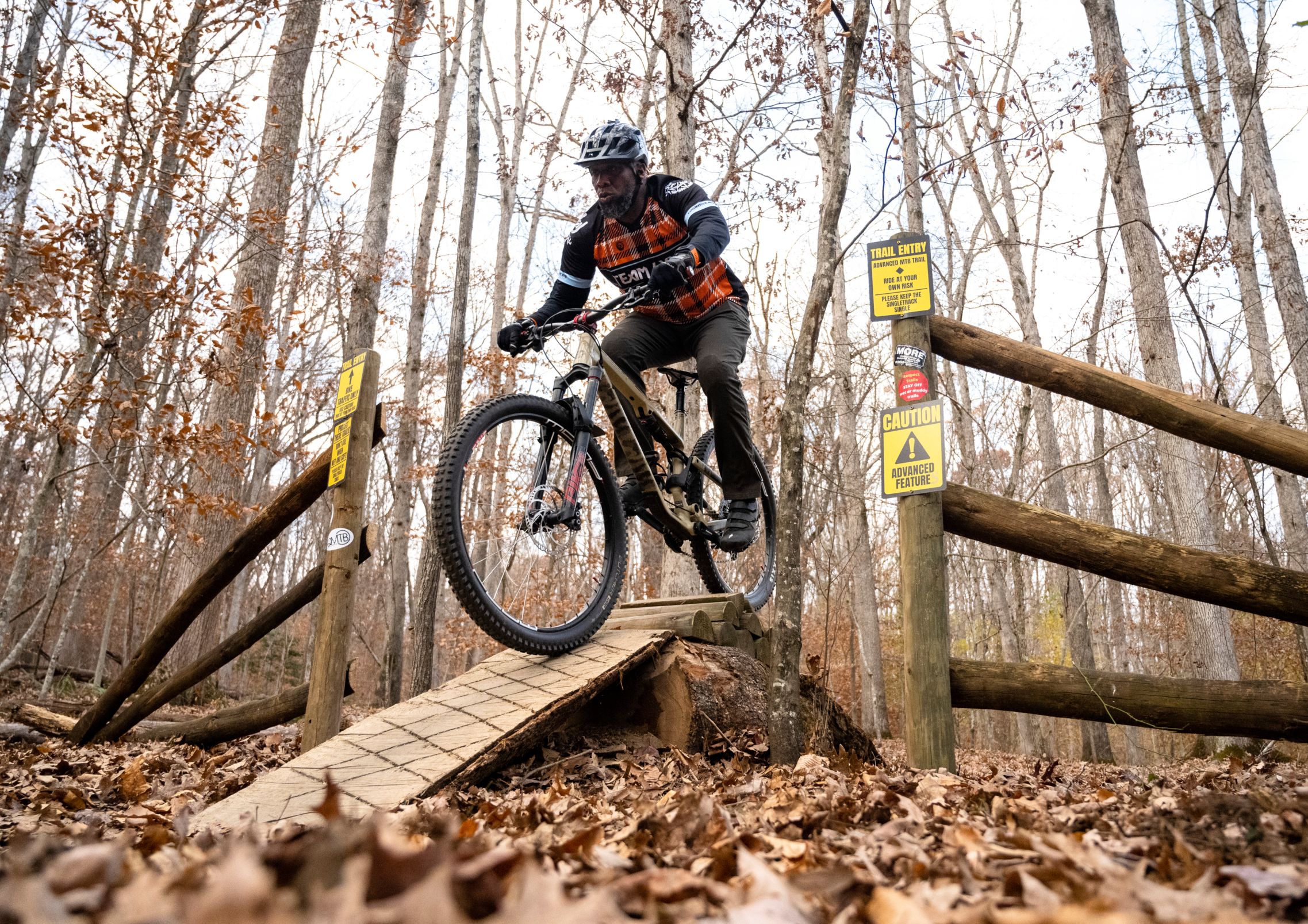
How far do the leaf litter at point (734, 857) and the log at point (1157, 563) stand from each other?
599mm

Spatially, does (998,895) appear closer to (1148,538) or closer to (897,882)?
(897,882)

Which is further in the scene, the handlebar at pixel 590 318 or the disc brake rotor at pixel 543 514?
the handlebar at pixel 590 318

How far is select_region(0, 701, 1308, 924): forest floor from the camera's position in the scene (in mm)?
884

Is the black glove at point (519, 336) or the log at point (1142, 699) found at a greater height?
the black glove at point (519, 336)

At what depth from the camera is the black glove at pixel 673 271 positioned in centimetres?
383

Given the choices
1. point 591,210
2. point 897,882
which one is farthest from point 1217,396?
point 897,882

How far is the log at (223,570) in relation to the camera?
3875 millimetres

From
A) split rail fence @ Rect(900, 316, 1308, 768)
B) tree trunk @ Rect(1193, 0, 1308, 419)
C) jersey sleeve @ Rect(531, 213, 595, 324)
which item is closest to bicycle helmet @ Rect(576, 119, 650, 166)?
jersey sleeve @ Rect(531, 213, 595, 324)

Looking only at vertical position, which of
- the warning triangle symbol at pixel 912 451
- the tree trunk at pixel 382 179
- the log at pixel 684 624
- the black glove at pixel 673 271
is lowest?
the log at pixel 684 624

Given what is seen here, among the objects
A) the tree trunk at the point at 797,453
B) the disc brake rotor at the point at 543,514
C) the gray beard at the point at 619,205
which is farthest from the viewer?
the gray beard at the point at 619,205

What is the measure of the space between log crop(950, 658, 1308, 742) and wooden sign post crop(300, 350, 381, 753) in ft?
8.56

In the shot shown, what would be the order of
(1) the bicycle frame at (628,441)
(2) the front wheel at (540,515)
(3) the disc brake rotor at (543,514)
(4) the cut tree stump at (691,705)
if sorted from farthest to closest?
(1) the bicycle frame at (628,441), (3) the disc brake rotor at (543,514), (4) the cut tree stump at (691,705), (2) the front wheel at (540,515)

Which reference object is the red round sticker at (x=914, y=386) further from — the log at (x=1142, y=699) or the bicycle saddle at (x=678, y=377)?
the bicycle saddle at (x=678, y=377)

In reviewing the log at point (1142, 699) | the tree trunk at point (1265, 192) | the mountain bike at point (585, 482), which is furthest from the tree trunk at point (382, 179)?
the tree trunk at point (1265, 192)
